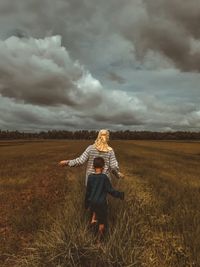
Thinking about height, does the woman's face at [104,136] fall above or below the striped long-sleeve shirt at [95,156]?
above

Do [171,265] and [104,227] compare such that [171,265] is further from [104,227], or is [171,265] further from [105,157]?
[105,157]

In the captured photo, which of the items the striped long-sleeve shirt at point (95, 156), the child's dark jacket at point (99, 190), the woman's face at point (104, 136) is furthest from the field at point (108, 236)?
the woman's face at point (104, 136)

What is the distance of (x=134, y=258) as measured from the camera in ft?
19.3

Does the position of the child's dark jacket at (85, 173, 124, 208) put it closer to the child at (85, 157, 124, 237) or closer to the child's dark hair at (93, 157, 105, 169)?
the child at (85, 157, 124, 237)

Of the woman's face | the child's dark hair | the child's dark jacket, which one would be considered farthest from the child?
the woman's face

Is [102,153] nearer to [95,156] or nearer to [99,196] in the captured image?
[95,156]

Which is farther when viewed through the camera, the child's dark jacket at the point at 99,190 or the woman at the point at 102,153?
the woman at the point at 102,153

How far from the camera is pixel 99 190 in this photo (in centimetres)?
721

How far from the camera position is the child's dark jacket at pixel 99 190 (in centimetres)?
722

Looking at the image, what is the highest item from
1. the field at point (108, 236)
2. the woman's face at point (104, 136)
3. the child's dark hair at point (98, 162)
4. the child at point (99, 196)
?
the woman's face at point (104, 136)

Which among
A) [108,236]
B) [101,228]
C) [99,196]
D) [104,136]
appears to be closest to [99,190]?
[99,196]

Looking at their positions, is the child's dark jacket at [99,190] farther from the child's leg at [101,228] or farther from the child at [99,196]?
the child's leg at [101,228]

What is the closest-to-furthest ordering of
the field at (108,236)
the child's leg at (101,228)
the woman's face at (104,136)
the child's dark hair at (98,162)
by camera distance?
1. the field at (108,236)
2. the child's leg at (101,228)
3. the child's dark hair at (98,162)
4. the woman's face at (104,136)

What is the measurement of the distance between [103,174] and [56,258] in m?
1.99
